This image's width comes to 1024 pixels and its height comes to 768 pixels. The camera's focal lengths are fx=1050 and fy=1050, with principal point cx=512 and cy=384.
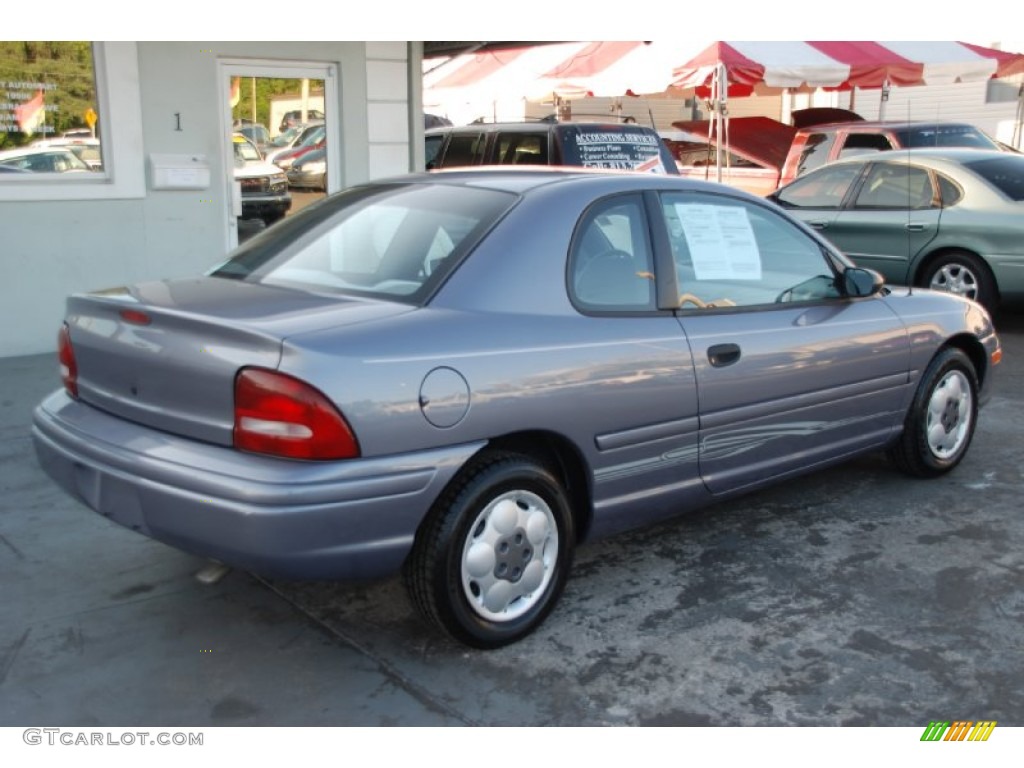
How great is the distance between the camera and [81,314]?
3.62 metres

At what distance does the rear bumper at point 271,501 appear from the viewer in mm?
2936

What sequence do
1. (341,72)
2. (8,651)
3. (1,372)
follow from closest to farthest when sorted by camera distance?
(8,651) → (1,372) → (341,72)

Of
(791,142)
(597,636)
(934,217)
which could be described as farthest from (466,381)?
(791,142)

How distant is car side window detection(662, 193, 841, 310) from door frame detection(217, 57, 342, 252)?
512 centimetres

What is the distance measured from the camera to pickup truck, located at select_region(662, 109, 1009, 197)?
12.1 meters

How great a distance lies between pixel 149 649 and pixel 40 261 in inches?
192

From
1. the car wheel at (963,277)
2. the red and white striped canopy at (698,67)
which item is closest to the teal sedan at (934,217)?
the car wheel at (963,277)

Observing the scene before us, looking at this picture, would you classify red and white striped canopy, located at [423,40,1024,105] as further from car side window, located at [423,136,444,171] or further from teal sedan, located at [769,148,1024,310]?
teal sedan, located at [769,148,1024,310]

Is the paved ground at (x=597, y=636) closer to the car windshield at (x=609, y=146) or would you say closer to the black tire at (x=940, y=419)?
the black tire at (x=940, y=419)

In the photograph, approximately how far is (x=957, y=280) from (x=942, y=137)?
4.02m

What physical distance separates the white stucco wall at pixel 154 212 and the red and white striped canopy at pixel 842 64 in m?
5.40
